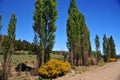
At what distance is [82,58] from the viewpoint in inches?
1594

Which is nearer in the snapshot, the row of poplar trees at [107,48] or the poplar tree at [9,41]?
the poplar tree at [9,41]

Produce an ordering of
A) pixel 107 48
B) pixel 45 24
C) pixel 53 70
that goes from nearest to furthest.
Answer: pixel 53 70
pixel 45 24
pixel 107 48

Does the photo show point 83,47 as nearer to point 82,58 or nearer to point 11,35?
point 82,58

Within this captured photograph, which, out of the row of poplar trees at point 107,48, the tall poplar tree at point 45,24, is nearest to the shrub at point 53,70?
the tall poplar tree at point 45,24

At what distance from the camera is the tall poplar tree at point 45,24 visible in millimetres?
24786

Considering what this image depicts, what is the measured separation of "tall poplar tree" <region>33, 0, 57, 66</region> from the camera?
2479cm

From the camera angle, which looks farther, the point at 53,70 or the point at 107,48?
the point at 107,48

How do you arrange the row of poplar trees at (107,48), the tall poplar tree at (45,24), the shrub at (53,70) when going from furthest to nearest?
1. the row of poplar trees at (107,48)
2. the tall poplar tree at (45,24)
3. the shrub at (53,70)

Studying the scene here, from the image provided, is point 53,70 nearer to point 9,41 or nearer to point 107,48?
point 9,41

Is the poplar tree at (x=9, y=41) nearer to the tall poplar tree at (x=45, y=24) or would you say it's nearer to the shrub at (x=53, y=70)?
the tall poplar tree at (x=45, y=24)

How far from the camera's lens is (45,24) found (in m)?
25.4

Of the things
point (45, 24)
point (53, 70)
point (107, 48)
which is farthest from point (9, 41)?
point (107, 48)

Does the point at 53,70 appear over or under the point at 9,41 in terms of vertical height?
under

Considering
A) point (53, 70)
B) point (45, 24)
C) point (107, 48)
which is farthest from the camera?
point (107, 48)
